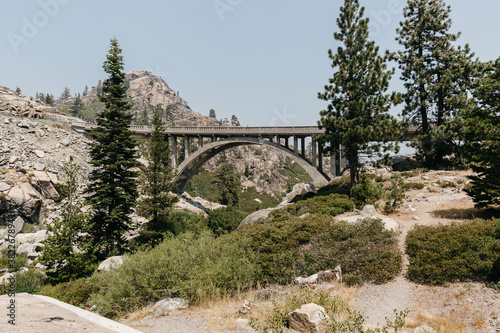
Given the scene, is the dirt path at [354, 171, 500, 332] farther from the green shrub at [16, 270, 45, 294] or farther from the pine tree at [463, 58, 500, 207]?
the green shrub at [16, 270, 45, 294]

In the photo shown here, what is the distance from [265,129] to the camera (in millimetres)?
36250

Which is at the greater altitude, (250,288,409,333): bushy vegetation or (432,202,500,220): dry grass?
(432,202,500,220): dry grass

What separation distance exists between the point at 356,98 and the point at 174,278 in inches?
723

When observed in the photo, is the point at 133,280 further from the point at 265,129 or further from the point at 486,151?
the point at 265,129

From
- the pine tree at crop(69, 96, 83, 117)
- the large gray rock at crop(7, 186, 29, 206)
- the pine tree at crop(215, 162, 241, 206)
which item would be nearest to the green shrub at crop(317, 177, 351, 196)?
the large gray rock at crop(7, 186, 29, 206)

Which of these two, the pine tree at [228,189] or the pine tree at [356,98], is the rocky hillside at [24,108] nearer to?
the pine tree at [228,189]

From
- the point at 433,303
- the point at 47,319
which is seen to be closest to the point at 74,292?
the point at 47,319

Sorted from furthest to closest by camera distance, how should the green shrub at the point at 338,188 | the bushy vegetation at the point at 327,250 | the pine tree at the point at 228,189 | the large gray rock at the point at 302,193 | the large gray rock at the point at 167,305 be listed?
the pine tree at the point at 228,189, the large gray rock at the point at 302,193, the green shrub at the point at 338,188, the bushy vegetation at the point at 327,250, the large gray rock at the point at 167,305

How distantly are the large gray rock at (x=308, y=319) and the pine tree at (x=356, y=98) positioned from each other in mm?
14910

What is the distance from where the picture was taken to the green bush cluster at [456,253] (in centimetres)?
851

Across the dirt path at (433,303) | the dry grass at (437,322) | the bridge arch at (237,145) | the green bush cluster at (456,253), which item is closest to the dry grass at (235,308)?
the dirt path at (433,303)

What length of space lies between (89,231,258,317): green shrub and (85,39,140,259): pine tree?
10.7 m

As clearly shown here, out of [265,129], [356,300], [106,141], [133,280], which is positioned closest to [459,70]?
[265,129]

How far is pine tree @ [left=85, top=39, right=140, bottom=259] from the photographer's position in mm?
20078
